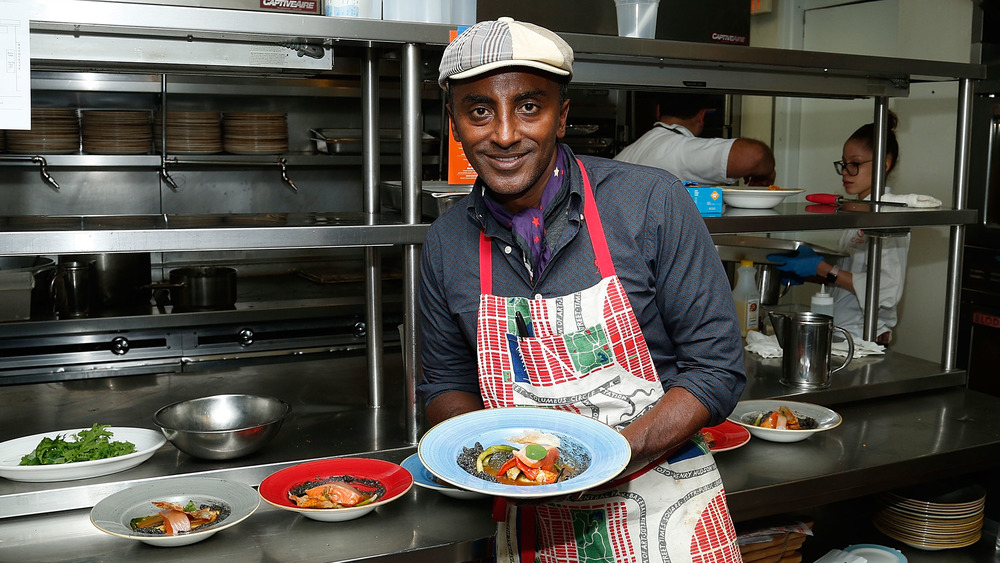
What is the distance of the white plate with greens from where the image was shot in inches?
73.8

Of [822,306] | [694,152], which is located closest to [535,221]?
[822,306]

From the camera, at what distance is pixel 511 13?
236 cm

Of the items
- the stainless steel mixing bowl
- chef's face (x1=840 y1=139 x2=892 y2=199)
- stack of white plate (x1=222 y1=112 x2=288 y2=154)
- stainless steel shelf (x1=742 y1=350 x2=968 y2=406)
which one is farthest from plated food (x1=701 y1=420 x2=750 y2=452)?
stack of white plate (x1=222 y1=112 x2=288 y2=154)

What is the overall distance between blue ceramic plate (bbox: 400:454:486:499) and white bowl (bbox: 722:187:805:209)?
48.7 inches

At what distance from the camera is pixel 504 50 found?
4.96 ft

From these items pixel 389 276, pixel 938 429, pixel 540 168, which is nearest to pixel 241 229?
pixel 540 168

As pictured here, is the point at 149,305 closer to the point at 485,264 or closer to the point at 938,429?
the point at 485,264

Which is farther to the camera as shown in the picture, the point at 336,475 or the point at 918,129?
the point at 918,129

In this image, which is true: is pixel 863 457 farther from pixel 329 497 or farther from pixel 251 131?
pixel 251 131

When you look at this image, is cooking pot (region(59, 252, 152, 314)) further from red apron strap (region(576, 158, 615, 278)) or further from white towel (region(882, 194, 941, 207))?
white towel (region(882, 194, 941, 207))

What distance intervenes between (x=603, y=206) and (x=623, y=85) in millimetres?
890

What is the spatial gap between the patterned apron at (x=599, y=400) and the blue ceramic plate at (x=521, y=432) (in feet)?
0.31

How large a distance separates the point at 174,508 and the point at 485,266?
0.83 m

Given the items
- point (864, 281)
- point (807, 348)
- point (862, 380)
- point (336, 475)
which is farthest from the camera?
point (864, 281)
